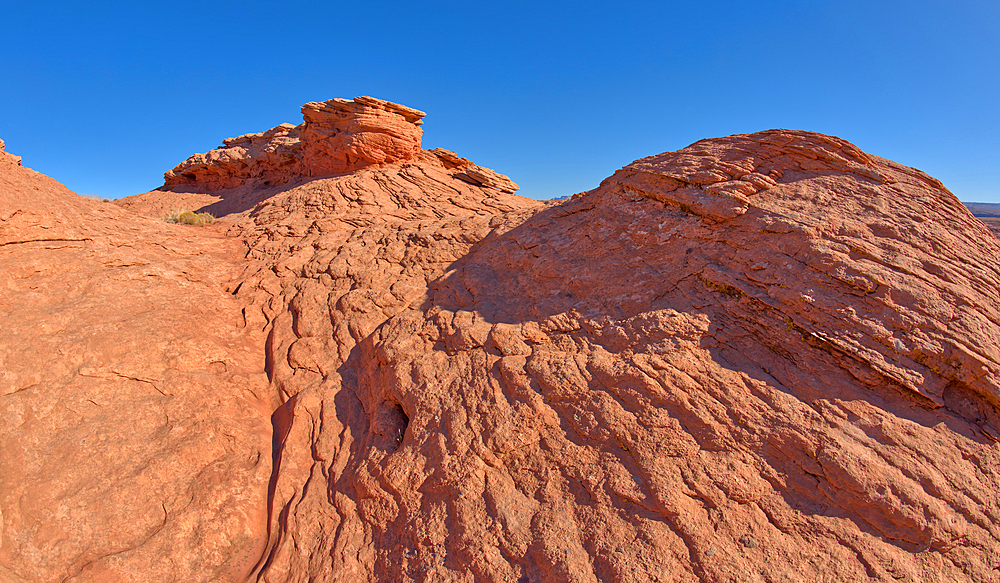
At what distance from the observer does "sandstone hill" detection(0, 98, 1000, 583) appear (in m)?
2.88

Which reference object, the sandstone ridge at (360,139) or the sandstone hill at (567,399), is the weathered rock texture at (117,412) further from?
the sandstone ridge at (360,139)

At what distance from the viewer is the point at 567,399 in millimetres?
3746

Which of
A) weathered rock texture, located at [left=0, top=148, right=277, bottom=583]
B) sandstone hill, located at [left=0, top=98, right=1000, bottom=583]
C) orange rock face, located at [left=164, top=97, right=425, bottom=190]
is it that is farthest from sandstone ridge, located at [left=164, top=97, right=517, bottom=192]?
sandstone hill, located at [left=0, top=98, right=1000, bottom=583]

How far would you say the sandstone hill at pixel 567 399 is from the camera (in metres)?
2.88

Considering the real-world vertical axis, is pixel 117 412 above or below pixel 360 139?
below

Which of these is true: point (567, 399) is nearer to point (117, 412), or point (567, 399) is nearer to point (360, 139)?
point (117, 412)

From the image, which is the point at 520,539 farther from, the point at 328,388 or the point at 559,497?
the point at 328,388

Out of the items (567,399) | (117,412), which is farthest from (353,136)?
(567,399)

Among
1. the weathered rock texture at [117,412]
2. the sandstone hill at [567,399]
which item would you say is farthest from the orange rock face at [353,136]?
the sandstone hill at [567,399]

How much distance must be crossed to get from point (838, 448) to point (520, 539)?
2407mm

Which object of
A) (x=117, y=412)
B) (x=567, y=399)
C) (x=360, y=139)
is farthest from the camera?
(x=360, y=139)

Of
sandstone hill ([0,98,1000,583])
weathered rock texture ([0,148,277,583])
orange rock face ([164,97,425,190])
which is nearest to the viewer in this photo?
sandstone hill ([0,98,1000,583])

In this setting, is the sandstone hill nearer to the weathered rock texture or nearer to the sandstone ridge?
the weathered rock texture

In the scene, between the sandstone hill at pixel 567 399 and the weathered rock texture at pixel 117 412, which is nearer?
the sandstone hill at pixel 567 399
